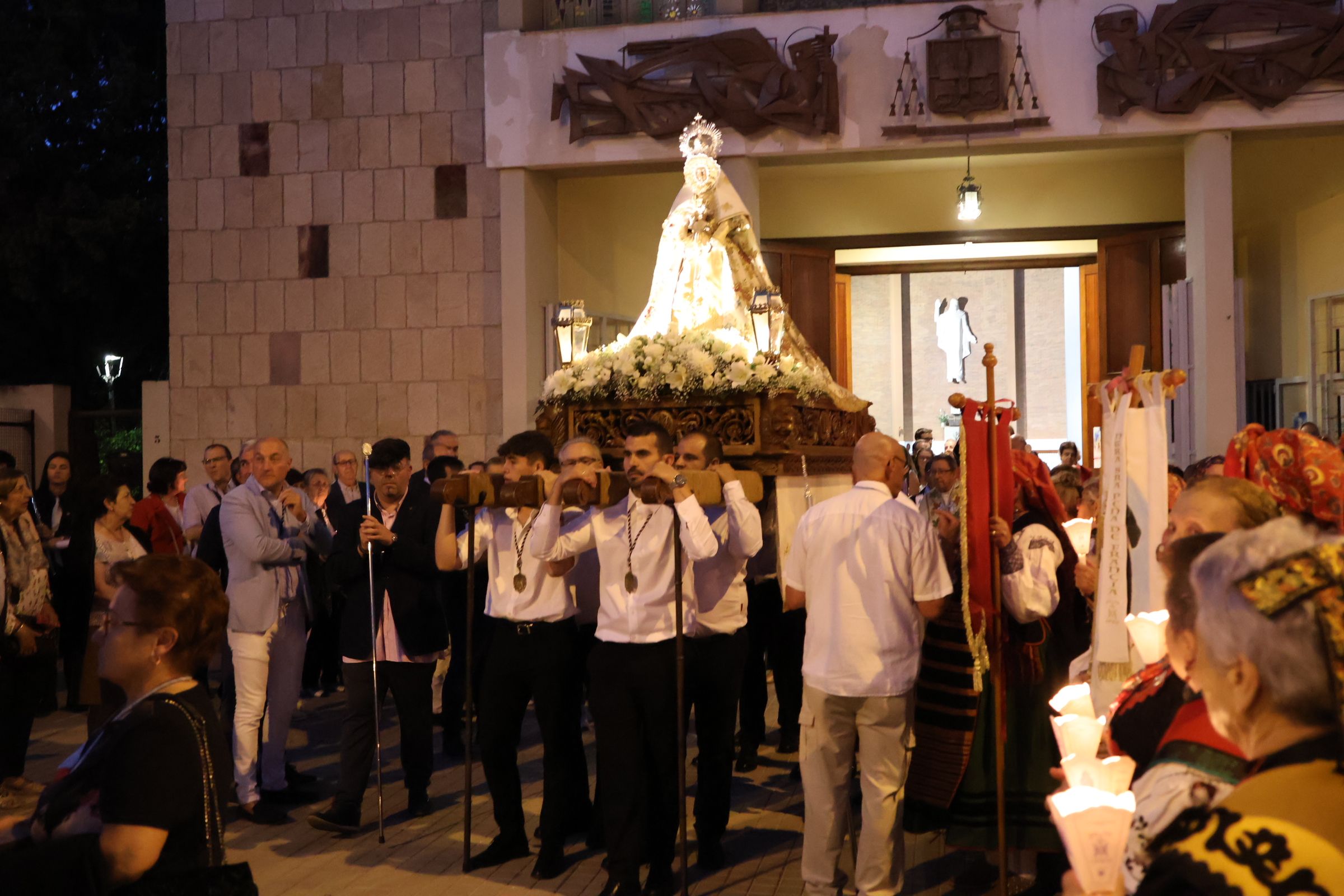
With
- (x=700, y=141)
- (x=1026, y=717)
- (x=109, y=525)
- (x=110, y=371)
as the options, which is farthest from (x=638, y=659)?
(x=110, y=371)

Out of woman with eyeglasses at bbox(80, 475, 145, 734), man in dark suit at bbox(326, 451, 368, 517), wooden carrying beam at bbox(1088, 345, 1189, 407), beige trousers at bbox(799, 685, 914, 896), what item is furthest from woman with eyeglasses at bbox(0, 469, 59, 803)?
wooden carrying beam at bbox(1088, 345, 1189, 407)

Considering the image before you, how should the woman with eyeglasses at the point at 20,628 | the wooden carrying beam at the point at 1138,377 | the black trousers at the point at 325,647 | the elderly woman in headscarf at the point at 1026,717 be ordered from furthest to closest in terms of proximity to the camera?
1. the black trousers at the point at 325,647
2. the woman with eyeglasses at the point at 20,628
3. the elderly woman in headscarf at the point at 1026,717
4. the wooden carrying beam at the point at 1138,377

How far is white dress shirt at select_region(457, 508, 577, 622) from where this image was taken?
5.50 m

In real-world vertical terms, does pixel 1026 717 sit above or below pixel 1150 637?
below

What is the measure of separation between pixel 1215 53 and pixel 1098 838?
10884mm

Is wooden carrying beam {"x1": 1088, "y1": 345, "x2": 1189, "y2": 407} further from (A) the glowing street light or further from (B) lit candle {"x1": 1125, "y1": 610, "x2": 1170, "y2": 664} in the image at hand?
(A) the glowing street light

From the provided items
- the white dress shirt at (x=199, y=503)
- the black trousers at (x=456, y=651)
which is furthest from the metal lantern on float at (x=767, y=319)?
the white dress shirt at (x=199, y=503)

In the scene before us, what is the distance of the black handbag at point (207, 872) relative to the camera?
2.61m

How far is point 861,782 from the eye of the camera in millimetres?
4859

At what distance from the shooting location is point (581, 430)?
765 cm

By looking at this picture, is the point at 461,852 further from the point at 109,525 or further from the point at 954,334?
the point at 954,334

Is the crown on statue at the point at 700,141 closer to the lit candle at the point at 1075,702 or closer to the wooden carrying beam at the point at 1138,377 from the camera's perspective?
the wooden carrying beam at the point at 1138,377

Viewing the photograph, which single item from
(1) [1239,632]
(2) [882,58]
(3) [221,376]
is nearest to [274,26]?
(3) [221,376]

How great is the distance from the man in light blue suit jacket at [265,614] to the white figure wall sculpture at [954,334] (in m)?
13.6
